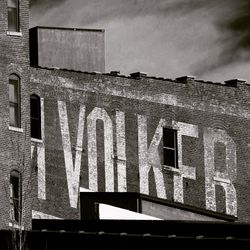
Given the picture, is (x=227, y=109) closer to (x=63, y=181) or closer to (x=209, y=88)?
(x=209, y=88)

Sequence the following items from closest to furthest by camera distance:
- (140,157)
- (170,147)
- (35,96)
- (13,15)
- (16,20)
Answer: (16,20)
(13,15)
(35,96)
(140,157)
(170,147)

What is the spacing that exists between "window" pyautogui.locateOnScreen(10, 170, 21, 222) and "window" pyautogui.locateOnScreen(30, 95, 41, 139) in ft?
23.2

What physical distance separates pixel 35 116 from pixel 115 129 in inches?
187

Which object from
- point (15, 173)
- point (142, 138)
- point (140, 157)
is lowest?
point (140, 157)

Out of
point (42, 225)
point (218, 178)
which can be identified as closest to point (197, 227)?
point (42, 225)

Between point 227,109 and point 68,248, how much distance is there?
23994 millimetres

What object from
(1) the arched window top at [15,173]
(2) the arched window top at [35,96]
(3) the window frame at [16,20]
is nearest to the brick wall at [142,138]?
(2) the arched window top at [35,96]

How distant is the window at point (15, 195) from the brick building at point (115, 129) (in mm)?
667

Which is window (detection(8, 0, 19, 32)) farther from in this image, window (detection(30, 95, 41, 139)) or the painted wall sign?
the painted wall sign

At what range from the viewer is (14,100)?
57844mm

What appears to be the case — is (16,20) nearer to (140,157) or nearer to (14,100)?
(14,100)

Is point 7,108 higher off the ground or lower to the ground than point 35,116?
higher

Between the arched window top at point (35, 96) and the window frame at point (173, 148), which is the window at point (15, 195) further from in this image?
the window frame at point (173, 148)

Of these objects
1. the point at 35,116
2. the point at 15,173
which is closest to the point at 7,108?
the point at 15,173
